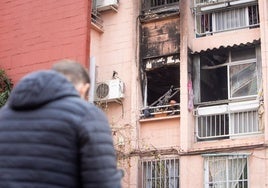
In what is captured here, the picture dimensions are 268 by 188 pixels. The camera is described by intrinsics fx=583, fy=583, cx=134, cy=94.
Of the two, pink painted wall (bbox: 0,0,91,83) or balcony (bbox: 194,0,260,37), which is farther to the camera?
balcony (bbox: 194,0,260,37)

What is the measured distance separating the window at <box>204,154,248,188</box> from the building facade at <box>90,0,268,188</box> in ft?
0.07

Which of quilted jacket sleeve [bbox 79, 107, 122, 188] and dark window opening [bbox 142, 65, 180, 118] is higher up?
dark window opening [bbox 142, 65, 180, 118]

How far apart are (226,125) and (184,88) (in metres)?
1.34

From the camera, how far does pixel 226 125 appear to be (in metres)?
13.5

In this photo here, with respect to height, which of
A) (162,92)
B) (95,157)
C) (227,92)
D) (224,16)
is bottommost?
(95,157)

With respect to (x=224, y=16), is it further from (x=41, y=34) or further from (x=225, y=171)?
(x=41, y=34)

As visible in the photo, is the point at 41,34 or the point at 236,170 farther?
the point at 236,170

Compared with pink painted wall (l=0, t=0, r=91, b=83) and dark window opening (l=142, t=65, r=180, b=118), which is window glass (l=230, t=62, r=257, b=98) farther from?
pink painted wall (l=0, t=0, r=91, b=83)

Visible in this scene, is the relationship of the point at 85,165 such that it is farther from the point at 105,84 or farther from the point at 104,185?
the point at 105,84

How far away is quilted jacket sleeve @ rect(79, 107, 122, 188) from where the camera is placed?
217 cm

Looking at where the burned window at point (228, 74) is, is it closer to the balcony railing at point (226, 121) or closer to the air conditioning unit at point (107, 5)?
the balcony railing at point (226, 121)

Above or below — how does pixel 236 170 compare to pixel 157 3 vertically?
below

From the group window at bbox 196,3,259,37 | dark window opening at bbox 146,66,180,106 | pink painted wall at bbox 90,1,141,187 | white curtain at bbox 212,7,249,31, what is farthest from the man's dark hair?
white curtain at bbox 212,7,249,31

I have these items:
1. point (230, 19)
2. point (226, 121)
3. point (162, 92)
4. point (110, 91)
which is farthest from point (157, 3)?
point (226, 121)
